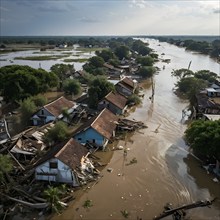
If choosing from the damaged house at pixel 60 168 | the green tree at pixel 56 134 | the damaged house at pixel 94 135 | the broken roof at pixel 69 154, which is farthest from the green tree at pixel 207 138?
the green tree at pixel 56 134

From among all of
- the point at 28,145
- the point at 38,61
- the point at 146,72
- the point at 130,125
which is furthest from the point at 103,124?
the point at 38,61

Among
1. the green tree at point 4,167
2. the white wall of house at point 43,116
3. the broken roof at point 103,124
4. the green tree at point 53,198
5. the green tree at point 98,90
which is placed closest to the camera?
the green tree at point 53,198

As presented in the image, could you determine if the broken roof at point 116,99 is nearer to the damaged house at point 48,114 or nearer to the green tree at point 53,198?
the damaged house at point 48,114

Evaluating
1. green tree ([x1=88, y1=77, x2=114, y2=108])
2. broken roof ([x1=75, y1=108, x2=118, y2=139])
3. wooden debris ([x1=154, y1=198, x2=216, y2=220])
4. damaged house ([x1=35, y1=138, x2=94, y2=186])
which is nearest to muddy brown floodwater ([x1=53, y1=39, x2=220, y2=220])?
wooden debris ([x1=154, y1=198, x2=216, y2=220])

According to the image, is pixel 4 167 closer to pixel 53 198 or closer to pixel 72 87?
pixel 53 198

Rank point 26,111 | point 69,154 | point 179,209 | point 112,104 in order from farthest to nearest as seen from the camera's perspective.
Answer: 1. point 112,104
2. point 26,111
3. point 69,154
4. point 179,209
